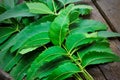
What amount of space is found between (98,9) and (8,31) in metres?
0.51

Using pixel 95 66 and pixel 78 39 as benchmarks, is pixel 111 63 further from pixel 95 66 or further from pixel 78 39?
pixel 78 39

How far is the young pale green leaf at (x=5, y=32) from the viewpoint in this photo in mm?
1353

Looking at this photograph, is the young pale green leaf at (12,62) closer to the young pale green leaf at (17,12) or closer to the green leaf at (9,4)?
the young pale green leaf at (17,12)

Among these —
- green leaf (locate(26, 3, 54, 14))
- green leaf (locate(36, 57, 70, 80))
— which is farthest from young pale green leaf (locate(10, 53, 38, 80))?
green leaf (locate(26, 3, 54, 14))

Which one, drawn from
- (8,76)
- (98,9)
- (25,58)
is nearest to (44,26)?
(25,58)

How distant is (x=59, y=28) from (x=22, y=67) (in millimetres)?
261

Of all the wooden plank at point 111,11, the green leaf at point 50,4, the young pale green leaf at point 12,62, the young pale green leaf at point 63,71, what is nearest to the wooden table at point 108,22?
the wooden plank at point 111,11

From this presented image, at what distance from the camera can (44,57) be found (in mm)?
1051

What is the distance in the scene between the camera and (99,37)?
1089 mm

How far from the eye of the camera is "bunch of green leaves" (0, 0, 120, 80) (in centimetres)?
107

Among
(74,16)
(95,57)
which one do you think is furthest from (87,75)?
(74,16)

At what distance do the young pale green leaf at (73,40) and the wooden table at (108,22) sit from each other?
13 centimetres

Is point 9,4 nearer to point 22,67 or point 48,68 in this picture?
point 22,67

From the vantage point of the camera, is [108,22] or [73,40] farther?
[108,22]
